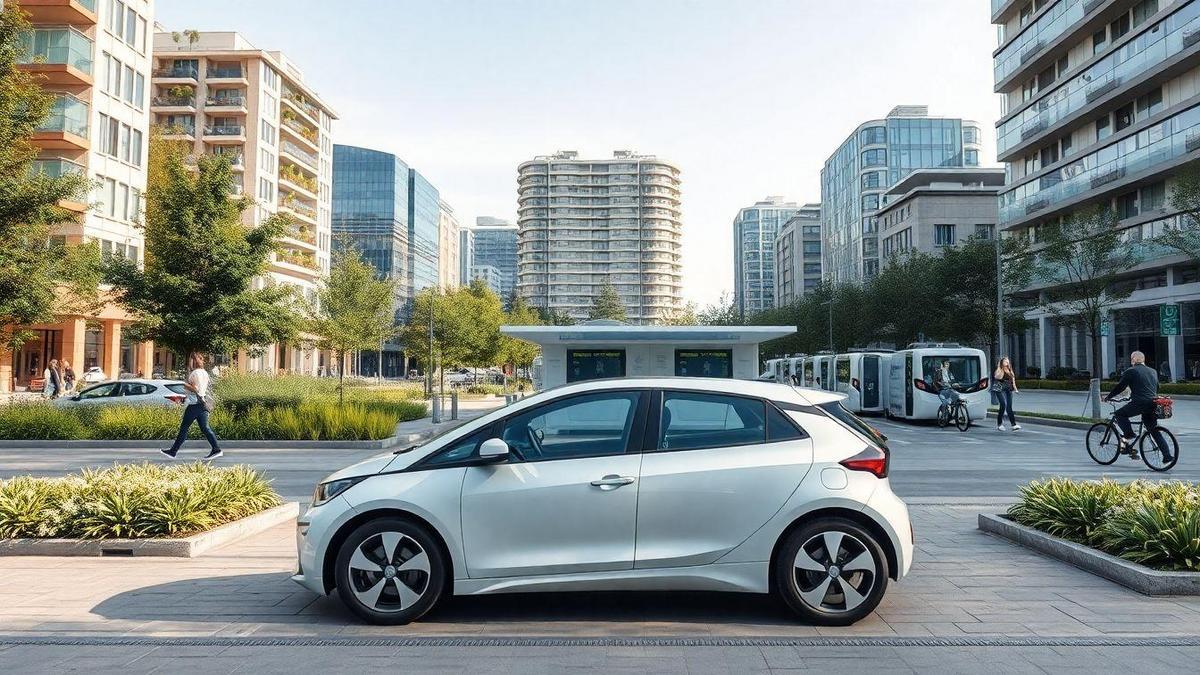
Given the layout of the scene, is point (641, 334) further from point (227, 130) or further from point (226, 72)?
point (226, 72)

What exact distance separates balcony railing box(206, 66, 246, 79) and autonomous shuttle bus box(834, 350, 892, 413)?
5411cm

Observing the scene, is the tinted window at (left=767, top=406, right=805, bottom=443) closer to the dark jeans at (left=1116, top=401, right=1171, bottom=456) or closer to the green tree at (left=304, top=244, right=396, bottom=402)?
the dark jeans at (left=1116, top=401, right=1171, bottom=456)

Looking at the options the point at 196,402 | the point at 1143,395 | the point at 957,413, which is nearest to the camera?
the point at 1143,395

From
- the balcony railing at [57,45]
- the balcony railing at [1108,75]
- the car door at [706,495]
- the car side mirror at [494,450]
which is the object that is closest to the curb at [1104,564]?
the car door at [706,495]

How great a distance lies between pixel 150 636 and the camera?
4.75m

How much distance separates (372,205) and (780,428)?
119 meters

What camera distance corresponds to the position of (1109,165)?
47.8 m

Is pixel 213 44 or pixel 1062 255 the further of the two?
pixel 213 44

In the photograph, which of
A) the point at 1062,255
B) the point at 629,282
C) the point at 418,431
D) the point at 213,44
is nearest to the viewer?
the point at 418,431

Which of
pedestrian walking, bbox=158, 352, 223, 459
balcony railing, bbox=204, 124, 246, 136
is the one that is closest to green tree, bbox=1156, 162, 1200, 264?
pedestrian walking, bbox=158, 352, 223, 459

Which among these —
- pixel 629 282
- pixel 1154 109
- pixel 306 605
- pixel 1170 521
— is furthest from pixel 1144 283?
pixel 629 282

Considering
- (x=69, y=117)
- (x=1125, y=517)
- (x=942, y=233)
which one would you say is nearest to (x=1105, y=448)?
(x=1125, y=517)

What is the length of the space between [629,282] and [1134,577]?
140 metres

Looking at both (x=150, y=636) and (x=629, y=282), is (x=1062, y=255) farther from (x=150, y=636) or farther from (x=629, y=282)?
(x=629, y=282)
